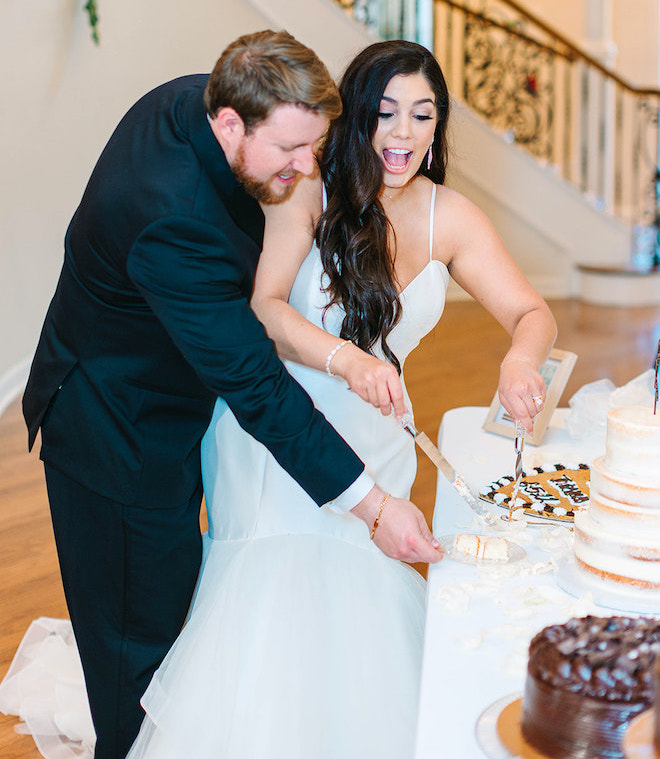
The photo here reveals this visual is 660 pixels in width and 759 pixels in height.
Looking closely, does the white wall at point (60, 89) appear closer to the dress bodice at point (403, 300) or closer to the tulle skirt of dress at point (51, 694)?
the tulle skirt of dress at point (51, 694)

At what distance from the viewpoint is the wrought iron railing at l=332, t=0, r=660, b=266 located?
305 inches

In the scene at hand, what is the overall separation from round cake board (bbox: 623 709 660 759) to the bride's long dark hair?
4.28 feet

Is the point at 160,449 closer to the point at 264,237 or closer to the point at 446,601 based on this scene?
the point at 264,237

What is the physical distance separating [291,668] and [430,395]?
11.8 feet

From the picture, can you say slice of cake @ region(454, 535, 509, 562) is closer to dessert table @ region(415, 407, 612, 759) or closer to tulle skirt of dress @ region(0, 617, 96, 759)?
dessert table @ region(415, 407, 612, 759)

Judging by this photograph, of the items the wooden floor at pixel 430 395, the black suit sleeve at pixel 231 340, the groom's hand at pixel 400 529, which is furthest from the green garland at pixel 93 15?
the groom's hand at pixel 400 529

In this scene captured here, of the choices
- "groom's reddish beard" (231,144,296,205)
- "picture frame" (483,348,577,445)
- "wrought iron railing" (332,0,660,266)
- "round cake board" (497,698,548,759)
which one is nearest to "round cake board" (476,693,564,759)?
"round cake board" (497,698,548,759)

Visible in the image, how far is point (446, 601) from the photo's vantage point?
151 centimetres

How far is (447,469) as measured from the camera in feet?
5.97

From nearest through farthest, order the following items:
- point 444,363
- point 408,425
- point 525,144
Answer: point 408,425
point 444,363
point 525,144

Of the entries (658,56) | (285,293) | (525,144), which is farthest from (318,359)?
(658,56)

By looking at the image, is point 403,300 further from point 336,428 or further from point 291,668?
point 291,668

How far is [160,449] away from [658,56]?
948 centimetres

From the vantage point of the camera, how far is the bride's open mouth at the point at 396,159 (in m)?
2.07
